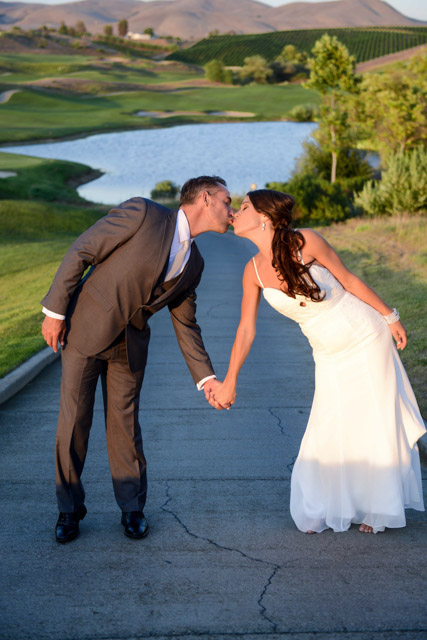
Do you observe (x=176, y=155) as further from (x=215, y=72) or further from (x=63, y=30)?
(x=63, y=30)

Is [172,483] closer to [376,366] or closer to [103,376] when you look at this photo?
[103,376]

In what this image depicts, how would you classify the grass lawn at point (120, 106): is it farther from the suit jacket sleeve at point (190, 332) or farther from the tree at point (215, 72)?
the suit jacket sleeve at point (190, 332)

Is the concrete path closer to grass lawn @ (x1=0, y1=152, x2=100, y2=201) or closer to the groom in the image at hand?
the groom

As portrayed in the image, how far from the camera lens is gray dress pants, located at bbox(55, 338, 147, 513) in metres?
4.37

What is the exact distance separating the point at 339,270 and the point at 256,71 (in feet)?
392

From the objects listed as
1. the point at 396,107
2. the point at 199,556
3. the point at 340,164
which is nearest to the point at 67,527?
the point at 199,556

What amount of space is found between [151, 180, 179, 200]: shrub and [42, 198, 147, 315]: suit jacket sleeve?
41099 millimetres

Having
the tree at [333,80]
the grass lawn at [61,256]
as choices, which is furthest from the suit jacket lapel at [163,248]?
the tree at [333,80]

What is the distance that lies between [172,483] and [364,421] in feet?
5.20

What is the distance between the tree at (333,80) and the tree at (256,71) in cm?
8147

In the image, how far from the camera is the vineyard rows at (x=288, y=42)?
137625 mm

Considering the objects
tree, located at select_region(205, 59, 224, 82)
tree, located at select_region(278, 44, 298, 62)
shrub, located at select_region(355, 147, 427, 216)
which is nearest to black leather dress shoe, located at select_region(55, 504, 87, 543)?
shrub, located at select_region(355, 147, 427, 216)

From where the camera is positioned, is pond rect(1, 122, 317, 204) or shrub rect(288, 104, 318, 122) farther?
shrub rect(288, 104, 318, 122)

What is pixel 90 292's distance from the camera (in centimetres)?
424
